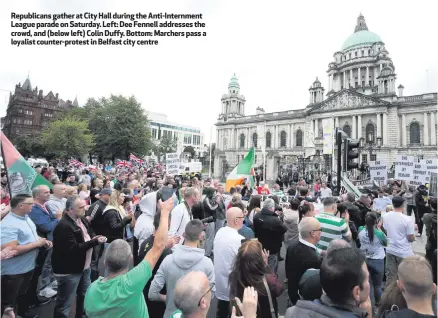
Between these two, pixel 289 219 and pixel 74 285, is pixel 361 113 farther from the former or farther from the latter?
pixel 74 285

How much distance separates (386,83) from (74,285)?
168 ft

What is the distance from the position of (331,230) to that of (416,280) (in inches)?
95.7

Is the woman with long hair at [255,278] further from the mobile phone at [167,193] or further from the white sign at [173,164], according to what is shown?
the white sign at [173,164]

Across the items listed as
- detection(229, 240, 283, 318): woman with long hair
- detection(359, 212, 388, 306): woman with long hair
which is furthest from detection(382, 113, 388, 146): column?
detection(229, 240, 283, 318): woman with long hair

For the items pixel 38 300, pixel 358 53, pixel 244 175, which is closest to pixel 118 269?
pixel 38 300

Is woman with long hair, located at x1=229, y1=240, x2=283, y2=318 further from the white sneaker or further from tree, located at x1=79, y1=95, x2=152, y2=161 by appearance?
tree, located at x1=79, y1=95, x2=152, y2=161

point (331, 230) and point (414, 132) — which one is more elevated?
point (414, 132)

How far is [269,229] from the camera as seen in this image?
490 cm

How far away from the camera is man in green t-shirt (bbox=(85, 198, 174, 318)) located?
216 cm

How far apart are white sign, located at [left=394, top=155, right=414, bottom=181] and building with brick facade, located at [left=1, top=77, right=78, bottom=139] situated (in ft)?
222

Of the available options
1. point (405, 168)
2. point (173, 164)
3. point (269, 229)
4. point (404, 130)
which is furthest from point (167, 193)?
point (404, 130)

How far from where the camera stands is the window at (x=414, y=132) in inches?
1572

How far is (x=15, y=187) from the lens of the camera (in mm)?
4926

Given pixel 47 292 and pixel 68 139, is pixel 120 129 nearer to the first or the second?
pixel 68 139
